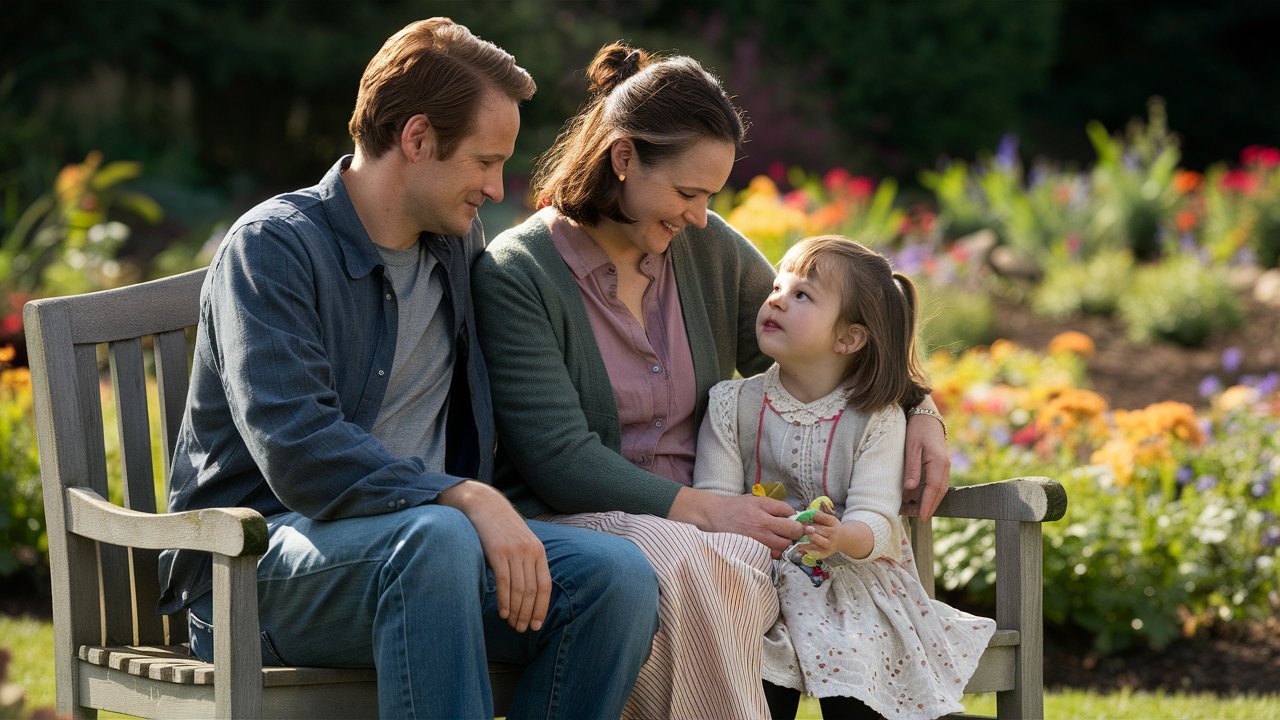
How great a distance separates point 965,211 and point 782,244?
4.01m

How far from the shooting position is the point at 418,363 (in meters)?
2.65

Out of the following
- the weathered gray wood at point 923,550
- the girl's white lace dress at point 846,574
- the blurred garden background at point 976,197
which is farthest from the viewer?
the blurred garden background at point 976,197

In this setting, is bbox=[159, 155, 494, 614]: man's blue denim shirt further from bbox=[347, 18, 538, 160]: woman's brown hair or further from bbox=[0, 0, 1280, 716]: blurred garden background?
bbox=[0, 0, 1280, 716]: blurred garden background

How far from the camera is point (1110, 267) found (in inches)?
327

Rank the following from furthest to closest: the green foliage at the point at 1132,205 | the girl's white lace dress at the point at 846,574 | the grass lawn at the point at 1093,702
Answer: the green foliage at the point at 1132,205, the grass lawn at the point at 1093,702, the girl's white lace dress at the point at 846,574

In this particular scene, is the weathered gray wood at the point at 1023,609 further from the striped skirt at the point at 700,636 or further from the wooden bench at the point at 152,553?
the striped skirt at the point at 700,636

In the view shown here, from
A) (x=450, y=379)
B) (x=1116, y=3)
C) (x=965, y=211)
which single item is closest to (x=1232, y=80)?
(x=1116, y=3)

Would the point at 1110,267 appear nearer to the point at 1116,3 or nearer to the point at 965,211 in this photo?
the point at 965,211

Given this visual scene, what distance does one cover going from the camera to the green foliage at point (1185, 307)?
769 cm

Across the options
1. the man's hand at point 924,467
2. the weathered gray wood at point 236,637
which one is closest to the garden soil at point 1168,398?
the man's hand at point 924,467

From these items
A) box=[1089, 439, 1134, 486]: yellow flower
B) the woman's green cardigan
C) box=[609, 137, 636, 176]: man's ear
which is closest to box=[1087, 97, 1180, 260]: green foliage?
box=[1089, 439, 1134, 486]: yellow flower

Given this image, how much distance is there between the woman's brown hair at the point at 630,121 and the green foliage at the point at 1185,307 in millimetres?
5447

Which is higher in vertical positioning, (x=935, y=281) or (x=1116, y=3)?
(x=1116, y=3)

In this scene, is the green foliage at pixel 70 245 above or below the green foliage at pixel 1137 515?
above
